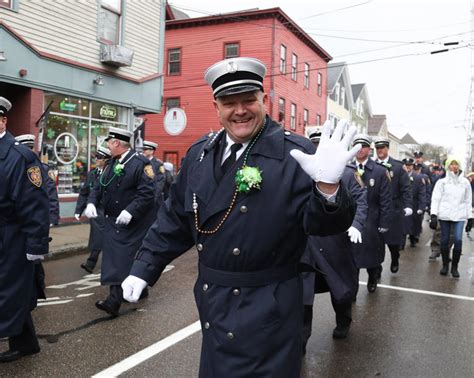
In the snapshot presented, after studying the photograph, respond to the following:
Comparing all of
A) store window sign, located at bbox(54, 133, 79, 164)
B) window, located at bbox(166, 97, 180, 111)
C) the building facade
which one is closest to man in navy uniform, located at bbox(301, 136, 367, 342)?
the building facade

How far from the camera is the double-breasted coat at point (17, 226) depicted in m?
3.96

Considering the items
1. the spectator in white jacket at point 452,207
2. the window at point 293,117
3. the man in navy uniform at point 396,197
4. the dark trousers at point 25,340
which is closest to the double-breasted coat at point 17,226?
the dark trousers at point 25,340

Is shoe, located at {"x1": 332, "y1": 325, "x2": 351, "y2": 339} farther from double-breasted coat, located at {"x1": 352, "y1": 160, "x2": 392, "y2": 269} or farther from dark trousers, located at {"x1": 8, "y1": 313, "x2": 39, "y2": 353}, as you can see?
dark trousers, located at {"x1": 8, "y1": 313, "x2": 39, "y2": 353}

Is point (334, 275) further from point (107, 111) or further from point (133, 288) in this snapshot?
point (107, 111)

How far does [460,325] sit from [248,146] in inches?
168

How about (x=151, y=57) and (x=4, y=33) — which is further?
(x=151, y=57)

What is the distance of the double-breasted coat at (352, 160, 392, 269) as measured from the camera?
6555 mm

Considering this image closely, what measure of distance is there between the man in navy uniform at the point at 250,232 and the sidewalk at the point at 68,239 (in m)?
7.48

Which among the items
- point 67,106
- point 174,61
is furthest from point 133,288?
point 174,61

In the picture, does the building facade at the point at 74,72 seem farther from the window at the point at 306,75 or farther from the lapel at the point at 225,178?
the window at the point at 306,75

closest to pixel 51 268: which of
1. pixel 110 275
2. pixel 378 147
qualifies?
pixel 110 275

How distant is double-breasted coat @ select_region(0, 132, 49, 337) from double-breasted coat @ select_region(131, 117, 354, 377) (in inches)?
84.2

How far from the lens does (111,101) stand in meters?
14.2

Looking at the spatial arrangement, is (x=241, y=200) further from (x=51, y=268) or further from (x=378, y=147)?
(x=51, y=268)
